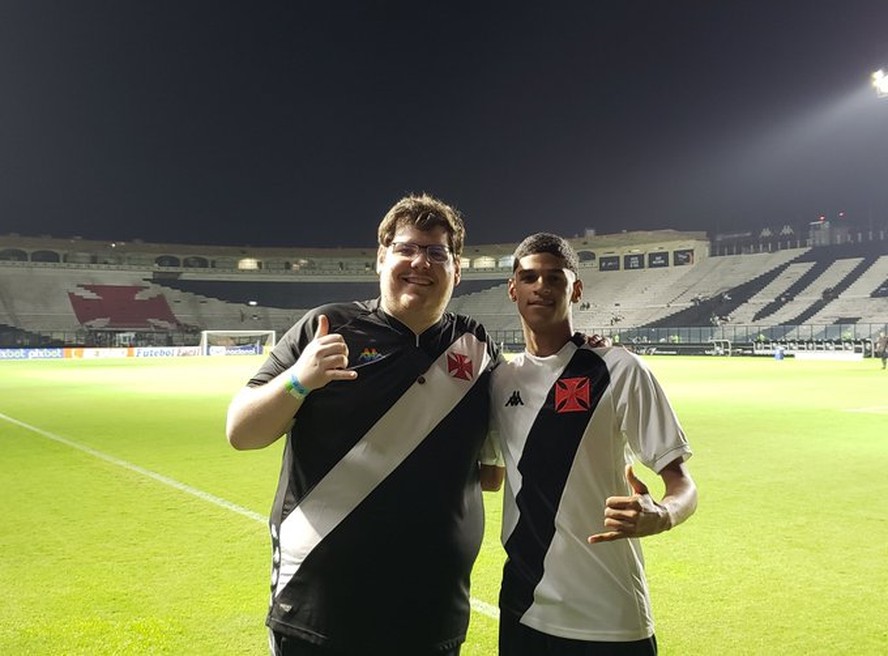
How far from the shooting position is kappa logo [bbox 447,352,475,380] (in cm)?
310

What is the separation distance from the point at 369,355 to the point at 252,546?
4.44 metres

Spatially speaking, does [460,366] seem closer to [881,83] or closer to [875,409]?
[875,409]

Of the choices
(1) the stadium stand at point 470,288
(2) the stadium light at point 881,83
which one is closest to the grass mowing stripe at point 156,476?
(2) the stadium light at point 881,83

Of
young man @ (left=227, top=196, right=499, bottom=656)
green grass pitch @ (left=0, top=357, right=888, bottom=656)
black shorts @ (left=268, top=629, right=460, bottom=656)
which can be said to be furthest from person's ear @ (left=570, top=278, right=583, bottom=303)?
green grass pitch @ (left=0, top=357, right=888, bottom=656)

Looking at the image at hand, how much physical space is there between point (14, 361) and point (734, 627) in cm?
5818

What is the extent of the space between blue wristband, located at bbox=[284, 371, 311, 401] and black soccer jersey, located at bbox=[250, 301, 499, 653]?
0.57ft

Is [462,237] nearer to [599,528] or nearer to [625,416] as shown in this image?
[625,416]

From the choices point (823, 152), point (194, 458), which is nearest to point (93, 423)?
point (194, 458)

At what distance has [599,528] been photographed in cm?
282

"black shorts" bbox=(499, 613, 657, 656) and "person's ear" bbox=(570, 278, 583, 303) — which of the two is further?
"person's ear" bbox=(570, 278, 583, 303)

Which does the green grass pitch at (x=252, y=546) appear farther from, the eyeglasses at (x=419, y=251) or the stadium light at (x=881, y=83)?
the stadium light at (x=881, y=83)

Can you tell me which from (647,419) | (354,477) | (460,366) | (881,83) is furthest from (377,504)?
(881,83)

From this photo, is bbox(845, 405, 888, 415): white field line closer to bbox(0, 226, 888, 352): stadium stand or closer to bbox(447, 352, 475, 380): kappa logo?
bbox(447, 352, 475, 380): kappa logo

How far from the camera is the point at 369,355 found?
3.01 meters
